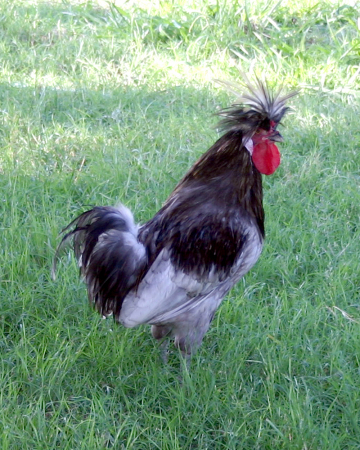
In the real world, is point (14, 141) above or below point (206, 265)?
below

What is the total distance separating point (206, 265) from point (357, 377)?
967mm

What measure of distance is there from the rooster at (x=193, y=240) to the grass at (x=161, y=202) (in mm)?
358

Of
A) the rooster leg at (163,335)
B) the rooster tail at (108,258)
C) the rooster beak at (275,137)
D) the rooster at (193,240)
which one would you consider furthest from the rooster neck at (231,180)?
the rooster leg at (163,335)

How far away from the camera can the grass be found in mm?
3086

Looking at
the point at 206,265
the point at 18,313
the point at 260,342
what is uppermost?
the point at 206,265

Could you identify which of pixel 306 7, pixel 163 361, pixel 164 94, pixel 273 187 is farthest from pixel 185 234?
pixel 306 7

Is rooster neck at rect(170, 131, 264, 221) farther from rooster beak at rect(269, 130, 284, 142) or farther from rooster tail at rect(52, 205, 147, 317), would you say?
rooster tail at rect(52, 205, 147, 317)

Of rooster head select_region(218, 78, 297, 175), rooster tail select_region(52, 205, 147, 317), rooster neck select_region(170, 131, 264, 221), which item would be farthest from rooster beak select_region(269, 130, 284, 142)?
rooster tail select_region(52, 205, 147, 317)

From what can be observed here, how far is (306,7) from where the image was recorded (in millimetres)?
7527

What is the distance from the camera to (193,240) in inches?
125

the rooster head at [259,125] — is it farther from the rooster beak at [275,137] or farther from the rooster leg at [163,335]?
the rooster leg at [163,335]

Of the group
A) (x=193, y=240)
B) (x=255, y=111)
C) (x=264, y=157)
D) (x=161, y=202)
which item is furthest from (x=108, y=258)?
(x=161, y=202)

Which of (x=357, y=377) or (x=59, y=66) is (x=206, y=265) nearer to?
(x=357, y=377)

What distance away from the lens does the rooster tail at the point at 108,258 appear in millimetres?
3145
